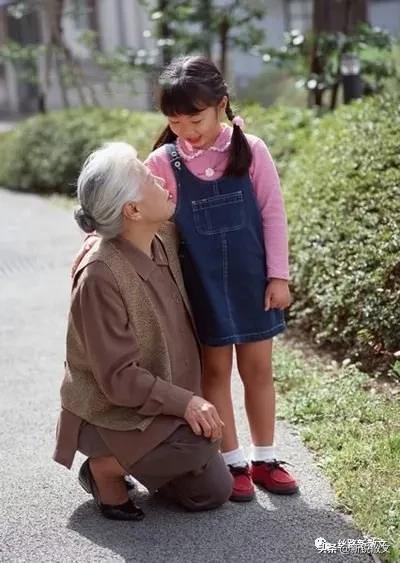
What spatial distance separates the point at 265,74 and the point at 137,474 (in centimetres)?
1598

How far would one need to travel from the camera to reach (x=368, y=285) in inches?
211

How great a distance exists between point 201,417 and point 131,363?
30 centimetres

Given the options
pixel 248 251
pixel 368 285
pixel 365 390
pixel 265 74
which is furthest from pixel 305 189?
pixel 265 74

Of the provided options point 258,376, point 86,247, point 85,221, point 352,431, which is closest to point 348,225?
point 352,431

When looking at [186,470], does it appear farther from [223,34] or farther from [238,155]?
[223,34]

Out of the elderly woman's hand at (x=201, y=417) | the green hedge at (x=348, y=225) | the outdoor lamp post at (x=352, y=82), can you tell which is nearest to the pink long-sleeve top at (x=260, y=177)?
the elderly woman's hand at (x=201, y=417)

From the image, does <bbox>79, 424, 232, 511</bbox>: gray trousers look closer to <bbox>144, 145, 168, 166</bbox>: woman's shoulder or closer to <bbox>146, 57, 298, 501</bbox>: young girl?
<bbox>146, 57, 298, 501</bbox>: young girl

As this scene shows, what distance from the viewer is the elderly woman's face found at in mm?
3662

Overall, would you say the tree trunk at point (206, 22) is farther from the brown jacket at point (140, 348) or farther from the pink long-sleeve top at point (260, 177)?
the brown jacket at point (140, 348)

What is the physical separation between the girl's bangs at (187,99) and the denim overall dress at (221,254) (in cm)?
23

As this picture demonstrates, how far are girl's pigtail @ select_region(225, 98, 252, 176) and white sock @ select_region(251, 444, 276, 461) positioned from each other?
1.08m

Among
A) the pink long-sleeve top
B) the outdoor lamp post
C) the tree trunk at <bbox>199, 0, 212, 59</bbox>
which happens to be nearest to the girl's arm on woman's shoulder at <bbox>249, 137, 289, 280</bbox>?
the pink long-sleeve top

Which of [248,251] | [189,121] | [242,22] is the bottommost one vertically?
[242,22]

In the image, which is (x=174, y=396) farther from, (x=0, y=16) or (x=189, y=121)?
(x=0, y=16)
